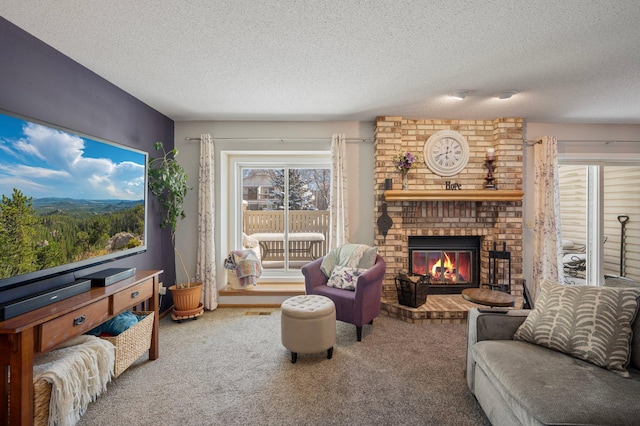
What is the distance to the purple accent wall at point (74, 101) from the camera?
5.92 feet

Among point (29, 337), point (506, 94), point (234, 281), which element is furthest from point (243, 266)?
point (506, 94)

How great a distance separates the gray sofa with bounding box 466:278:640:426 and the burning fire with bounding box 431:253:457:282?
198cm

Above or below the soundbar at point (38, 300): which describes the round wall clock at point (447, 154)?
above

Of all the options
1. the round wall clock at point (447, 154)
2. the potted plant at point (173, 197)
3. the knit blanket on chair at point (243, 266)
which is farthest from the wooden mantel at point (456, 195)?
the potted plant at point (173, 197)

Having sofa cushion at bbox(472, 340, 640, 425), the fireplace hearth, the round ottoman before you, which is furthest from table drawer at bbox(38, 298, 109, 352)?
the fireplace hearth

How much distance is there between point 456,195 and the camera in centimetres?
361

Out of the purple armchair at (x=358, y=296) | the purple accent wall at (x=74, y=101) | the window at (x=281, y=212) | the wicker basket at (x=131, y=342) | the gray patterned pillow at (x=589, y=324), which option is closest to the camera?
the gray patterned pillow at (x=589, y=324)

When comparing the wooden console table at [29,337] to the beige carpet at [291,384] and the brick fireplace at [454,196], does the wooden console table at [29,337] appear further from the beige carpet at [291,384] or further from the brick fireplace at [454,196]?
the brick fireplace at [454,196]

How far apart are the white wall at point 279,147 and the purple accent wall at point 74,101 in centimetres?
35

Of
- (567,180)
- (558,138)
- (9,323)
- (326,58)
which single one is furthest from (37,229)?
(567,180)

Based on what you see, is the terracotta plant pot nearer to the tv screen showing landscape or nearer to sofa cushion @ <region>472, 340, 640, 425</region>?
the tv screen showing landscape

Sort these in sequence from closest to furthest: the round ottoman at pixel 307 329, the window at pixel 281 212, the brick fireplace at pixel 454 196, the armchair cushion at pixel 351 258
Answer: the round ottoman at pixel 307 329 < the armchair cushion at pixel 351 258 < the brick fireplace at pixel 454 196 < the window at pixel 281 212

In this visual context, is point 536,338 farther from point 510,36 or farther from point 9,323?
point 9,323

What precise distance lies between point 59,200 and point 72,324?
2.65 ft
